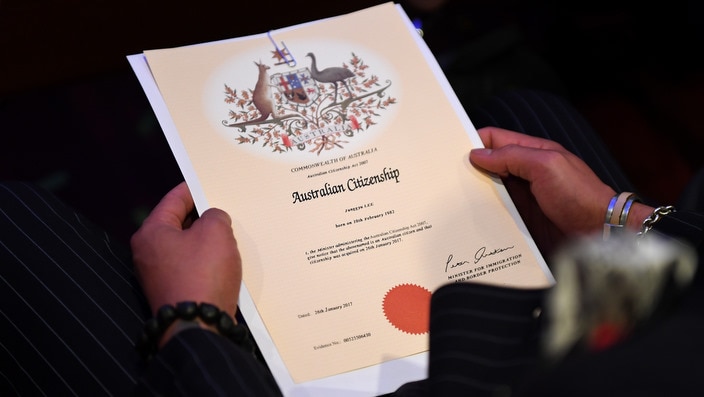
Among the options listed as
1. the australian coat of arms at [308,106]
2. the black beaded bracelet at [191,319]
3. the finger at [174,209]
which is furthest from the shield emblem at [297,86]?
the black beaded bracelet at [191,319]

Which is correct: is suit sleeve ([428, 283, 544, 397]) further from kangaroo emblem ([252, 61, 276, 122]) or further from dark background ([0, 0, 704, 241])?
dark background ([0, 0, 704, 241])

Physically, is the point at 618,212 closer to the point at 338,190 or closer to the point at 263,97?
the point at 338,190

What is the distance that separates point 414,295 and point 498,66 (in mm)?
854

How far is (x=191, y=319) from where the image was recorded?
0.68 meters

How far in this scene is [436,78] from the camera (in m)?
0.90

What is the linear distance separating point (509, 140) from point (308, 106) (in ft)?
0.81

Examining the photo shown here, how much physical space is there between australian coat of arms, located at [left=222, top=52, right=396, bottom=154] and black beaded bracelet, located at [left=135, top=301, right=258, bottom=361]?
0.72 feet

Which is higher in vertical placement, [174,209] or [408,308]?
[174,209]

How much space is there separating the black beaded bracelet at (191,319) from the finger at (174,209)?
12cm

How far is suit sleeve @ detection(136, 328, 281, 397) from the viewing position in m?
0.63

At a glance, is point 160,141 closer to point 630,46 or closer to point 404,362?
point 404,362

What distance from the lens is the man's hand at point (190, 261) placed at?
705 millimetres

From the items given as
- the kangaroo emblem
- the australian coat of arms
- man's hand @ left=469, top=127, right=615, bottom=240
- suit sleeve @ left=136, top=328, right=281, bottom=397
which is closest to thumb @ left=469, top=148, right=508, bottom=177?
man's hand @ left=469, top=127, right=615, bottom=240
